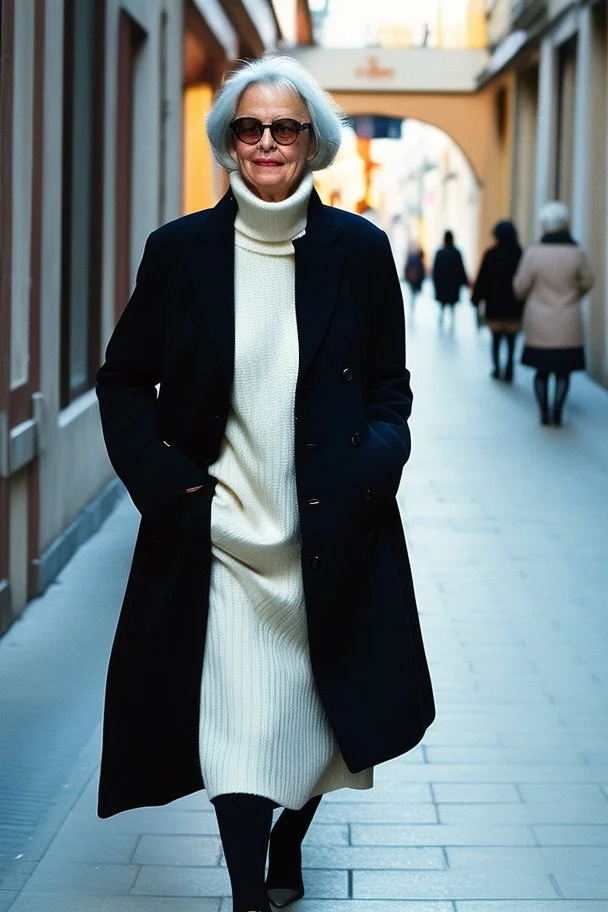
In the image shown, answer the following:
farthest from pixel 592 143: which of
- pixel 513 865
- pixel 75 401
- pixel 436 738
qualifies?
pixel 513 865

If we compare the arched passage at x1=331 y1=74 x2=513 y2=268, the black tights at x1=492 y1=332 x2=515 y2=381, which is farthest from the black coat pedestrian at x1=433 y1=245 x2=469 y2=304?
the black tights at x1=492 y1=332 x2=515 y2=381

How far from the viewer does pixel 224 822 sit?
345 cm

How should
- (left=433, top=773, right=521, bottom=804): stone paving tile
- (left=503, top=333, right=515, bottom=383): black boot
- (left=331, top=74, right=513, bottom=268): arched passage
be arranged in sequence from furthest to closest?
(left=331, top=74, right=513, bottom=268): arched passage < (left=503, top=333, right=515, bottom=383): black boot < (left=433, top=773, right=521, bottom=804): stone paving tile

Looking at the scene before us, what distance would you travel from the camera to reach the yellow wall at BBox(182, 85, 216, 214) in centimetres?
2038

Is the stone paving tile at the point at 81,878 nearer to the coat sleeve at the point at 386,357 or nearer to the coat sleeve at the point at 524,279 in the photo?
the coat sleeve at the point at 386,357

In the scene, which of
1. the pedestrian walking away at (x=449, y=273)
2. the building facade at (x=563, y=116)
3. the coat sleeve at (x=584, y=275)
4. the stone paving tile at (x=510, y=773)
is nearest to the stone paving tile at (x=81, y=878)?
the stone paving tile at (x=510, y=773)

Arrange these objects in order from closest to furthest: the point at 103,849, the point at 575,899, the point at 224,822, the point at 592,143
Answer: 1. the point at 224,822
2. the point at 575,899
3. the point at 103,849
4. the point at 592,143

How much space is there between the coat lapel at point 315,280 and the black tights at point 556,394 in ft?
34.4

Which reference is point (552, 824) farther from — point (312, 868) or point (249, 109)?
point (249, 109)

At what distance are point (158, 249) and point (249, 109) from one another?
33cm

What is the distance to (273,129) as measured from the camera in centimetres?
348

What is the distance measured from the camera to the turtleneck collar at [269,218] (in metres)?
3.51

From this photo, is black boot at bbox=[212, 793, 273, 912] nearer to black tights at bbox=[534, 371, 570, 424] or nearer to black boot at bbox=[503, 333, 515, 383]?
black tights at bbox=[534, 371, 570, 424]

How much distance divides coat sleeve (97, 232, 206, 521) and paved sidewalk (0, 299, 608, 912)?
102cm
